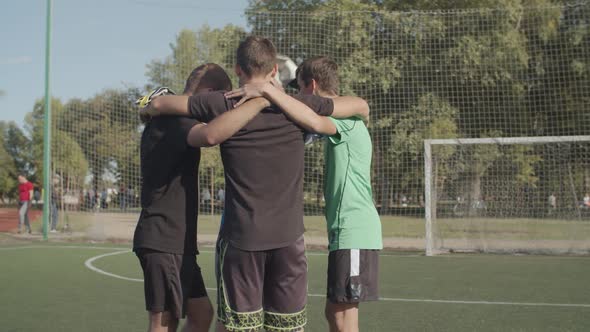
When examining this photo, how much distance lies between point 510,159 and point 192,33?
1735 centimetres

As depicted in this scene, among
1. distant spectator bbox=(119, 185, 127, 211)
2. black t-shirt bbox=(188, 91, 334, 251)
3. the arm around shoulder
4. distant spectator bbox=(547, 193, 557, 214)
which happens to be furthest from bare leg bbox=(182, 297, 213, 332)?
distant spectator bbox=(119, 185, 127, 211)

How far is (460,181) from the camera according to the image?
49.5 ft

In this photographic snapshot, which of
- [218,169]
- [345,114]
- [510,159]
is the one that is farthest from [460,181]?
[345,114]

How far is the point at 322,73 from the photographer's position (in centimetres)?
378

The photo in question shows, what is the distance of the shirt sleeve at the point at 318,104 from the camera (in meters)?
3.14

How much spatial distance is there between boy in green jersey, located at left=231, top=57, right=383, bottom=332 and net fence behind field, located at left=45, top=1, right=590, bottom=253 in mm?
11425

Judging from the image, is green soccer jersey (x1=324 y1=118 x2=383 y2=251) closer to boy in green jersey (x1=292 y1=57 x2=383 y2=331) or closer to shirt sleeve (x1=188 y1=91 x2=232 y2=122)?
boy in green jersey (x1=292 y1=57 x2=383 y2=331)

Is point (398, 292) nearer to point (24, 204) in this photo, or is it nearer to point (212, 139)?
point (212, 139)

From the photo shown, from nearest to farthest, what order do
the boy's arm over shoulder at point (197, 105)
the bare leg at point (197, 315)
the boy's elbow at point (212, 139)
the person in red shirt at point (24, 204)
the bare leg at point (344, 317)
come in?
the boy's elbow at point (212, 139), the boy's arm over shoulder at point (197, 105), the bare leg at point (197, 315), the bare leg at point (344, 317), the person in red shirt at point (24, 204)

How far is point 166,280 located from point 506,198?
12623 mm

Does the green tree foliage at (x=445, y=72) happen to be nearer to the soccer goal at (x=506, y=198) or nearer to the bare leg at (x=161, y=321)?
the soccer goal at (x=506, y=198)

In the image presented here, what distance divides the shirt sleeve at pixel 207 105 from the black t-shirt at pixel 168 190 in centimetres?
19

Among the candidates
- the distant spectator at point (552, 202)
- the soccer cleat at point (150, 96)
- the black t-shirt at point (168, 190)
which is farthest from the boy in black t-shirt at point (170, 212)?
the distant spectator at point (552, 202)

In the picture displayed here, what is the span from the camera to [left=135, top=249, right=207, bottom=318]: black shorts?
131 inches
